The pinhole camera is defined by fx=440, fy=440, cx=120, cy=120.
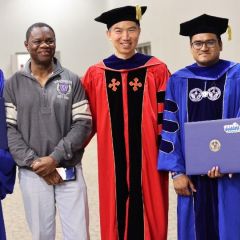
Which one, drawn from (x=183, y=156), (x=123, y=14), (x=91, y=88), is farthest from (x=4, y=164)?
(x=123, y=14)

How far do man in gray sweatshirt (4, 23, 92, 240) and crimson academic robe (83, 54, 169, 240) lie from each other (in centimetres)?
17

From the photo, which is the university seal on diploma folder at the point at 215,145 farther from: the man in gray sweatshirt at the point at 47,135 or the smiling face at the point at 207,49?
the man in gray sweatshirt at the point at 47,135

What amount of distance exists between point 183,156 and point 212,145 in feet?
0.99

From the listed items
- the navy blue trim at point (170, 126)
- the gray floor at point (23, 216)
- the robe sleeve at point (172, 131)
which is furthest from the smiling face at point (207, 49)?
the gray floor at point (23, 216)

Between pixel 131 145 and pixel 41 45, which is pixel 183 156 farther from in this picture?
pixel 41 45

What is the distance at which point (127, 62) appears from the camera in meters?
3.15

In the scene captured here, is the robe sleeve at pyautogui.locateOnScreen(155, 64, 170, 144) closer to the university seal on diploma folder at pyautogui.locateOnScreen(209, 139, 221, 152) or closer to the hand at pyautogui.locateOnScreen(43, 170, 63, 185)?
the university seal on diploma folder at pyautogui.locateOnScreen(209, 139, 221, 152)

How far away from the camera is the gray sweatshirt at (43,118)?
116 inches

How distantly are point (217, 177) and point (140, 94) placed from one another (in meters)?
0.78

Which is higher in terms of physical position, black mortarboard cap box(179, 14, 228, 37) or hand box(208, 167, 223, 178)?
black mortarboard cap box(179, 14, 228, 37)

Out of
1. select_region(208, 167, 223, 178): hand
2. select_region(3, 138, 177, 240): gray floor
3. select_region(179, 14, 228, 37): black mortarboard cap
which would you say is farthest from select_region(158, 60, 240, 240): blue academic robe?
select_region(3, 138, 177, 240): gray floor

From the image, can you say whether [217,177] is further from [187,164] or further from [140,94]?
[140,94]

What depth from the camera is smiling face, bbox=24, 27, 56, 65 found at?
2998mm

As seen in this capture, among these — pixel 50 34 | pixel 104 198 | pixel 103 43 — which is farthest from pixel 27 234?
pixel 103 43
